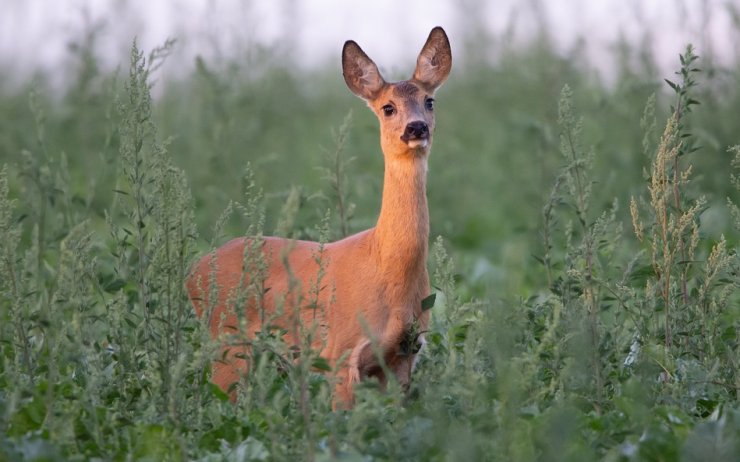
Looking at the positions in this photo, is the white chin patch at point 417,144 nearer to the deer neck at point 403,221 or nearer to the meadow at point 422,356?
the deer neck at point 403,221

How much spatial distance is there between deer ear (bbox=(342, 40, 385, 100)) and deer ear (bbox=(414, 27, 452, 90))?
0.23 meters

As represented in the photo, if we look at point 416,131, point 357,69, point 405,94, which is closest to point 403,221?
point 416,131

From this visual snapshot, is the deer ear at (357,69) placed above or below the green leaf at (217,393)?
above

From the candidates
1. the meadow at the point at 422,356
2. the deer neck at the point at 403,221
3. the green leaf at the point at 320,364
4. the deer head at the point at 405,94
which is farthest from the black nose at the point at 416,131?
the green leaf at the point at 320,364

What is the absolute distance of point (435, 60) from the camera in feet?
21.0

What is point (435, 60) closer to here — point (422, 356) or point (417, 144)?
point (417, 144)

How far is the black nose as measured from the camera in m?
5.61

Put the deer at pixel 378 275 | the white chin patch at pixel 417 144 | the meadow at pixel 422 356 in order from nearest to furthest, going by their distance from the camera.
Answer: the meadow at pixel 422 356 < the deer at pixel 378 275 < the white chin patch at pixel 417 144

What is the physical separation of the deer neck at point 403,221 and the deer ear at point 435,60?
73 centimetres

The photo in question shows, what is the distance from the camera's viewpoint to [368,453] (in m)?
3.92

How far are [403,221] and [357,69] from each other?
1.13 m

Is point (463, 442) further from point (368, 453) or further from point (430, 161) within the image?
point (430, 161)

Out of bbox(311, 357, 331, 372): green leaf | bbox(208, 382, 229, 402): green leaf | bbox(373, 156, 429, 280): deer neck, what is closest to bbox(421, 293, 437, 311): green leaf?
bbox(373, 156, 429, 280): deer neck

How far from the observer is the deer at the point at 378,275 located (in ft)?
17.2
